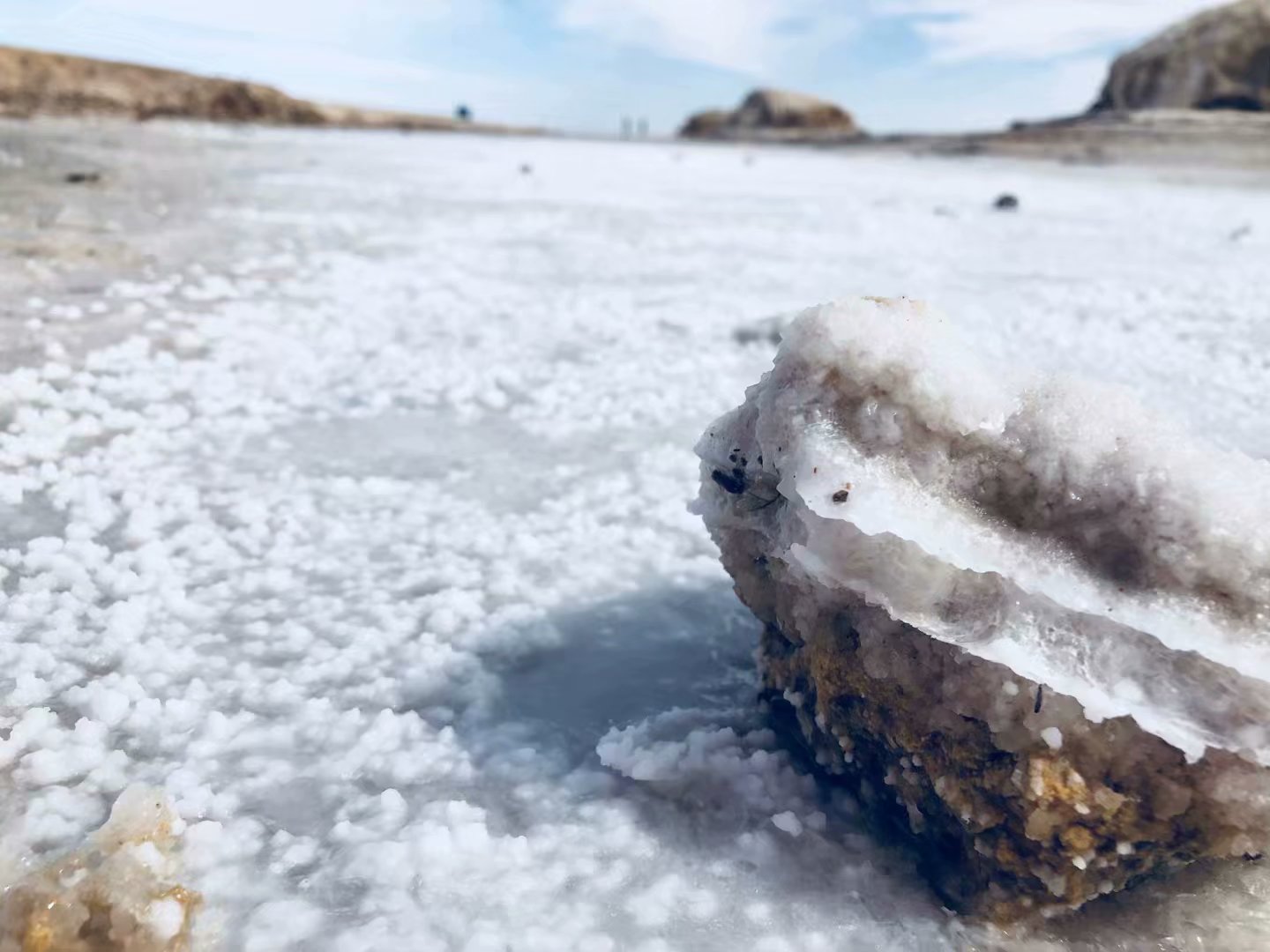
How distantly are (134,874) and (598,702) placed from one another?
0.82 m

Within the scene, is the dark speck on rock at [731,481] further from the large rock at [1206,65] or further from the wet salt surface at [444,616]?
the large rock at [1206,65]

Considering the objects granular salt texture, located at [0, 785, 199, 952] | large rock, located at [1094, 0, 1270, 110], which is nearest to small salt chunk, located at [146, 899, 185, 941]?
granular salt texture, located at [0, 785, 199, 952]

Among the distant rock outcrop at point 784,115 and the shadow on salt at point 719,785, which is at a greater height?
the distant rock outcrop at point 784,115

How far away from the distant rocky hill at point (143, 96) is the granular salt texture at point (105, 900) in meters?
22.8

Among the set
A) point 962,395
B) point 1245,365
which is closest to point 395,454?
point 962,395

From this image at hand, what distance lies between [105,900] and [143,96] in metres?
30.6

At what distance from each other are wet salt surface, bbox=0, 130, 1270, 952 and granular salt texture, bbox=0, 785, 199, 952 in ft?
0.18

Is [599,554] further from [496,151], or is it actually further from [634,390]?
[496,151]

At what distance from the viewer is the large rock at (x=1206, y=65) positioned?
27125 millimetres

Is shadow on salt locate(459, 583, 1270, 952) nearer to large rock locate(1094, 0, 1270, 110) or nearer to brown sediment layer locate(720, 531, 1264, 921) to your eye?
brown sediment layer locate(720, 531, 1264, 921)

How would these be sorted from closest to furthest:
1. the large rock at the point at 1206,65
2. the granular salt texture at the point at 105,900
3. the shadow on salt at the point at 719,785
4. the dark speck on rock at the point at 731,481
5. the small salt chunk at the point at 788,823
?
the granular salt texture at the point at 105,900
the shadow on salt at the point at 719,785
the small salt chunk at the point at 788,823
the dark speck on rock at the point at 731,481
the large rock at the point at 1206,65

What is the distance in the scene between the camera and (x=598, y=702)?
181cm

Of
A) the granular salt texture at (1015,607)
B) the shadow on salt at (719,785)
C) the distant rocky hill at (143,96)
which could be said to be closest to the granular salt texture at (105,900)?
the shadow on salt at (719,785)

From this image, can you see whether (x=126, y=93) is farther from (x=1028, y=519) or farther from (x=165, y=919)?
(x=1028, y=519)
